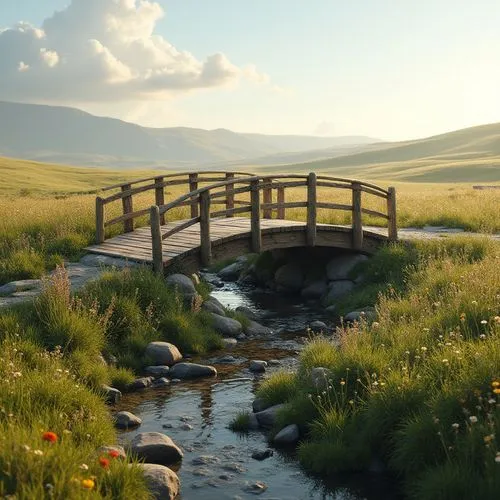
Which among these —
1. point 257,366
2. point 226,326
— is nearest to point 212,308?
point 226,326

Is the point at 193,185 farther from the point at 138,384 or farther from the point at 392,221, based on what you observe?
the point at 138,384

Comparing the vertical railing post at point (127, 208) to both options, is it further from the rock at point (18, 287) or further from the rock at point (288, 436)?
the rock at point (288, 436)

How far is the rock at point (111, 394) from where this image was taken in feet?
32.2

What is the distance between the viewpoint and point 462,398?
700 centimetres

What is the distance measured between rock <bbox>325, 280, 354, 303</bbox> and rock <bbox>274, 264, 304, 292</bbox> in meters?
1.62

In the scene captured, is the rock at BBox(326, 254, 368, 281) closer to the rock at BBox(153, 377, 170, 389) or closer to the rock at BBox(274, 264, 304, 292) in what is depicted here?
the rock at BBox(274, 264, 304, 292)

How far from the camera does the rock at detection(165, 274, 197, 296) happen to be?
1384 cm

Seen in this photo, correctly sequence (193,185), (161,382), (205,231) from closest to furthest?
(161,382) < (205,231) < (193,185)

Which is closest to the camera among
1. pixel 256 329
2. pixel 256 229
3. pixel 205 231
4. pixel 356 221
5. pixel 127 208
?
pixel 256 329

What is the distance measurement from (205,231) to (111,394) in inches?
216

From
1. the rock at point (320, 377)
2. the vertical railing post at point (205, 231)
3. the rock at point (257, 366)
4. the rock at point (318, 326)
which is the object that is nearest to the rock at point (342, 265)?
the rock at point (318, 326)

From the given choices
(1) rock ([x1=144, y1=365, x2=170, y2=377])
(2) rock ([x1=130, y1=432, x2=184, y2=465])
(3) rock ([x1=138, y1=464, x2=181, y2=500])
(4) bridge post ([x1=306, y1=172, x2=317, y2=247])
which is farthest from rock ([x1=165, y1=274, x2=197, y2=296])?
(3) rock ([x1=138, y1=464, x2=181, y2=500])

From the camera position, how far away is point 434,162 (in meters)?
109

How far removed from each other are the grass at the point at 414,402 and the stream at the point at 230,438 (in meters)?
0.32
